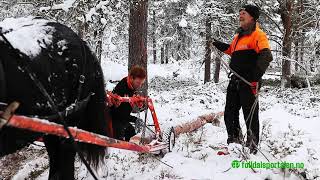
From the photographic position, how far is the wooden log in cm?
671

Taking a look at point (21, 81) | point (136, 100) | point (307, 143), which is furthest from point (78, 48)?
point (307, 143)

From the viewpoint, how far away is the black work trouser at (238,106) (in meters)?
4.83

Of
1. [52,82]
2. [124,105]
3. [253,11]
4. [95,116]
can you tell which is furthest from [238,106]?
[52,82]

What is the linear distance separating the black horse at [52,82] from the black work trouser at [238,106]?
1.98 meters

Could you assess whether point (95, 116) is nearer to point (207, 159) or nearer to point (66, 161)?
point (66, 161)

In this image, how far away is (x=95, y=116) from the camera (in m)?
3.64

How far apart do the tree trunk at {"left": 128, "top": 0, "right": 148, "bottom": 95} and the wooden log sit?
1.71 m

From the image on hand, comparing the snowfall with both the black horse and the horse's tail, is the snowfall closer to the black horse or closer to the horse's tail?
the horse's tail

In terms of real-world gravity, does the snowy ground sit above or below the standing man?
below

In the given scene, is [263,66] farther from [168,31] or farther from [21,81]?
[168,31]

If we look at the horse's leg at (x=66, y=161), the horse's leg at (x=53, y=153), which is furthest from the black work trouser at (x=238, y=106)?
the horse's leg at (x=53, y=153)

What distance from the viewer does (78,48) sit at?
11.2 ft

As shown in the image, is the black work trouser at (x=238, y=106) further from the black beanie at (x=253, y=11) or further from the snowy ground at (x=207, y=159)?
the black beanie at (x=253, y=11)

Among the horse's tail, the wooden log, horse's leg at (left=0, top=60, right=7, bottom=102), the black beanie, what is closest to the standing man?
the black beanie
